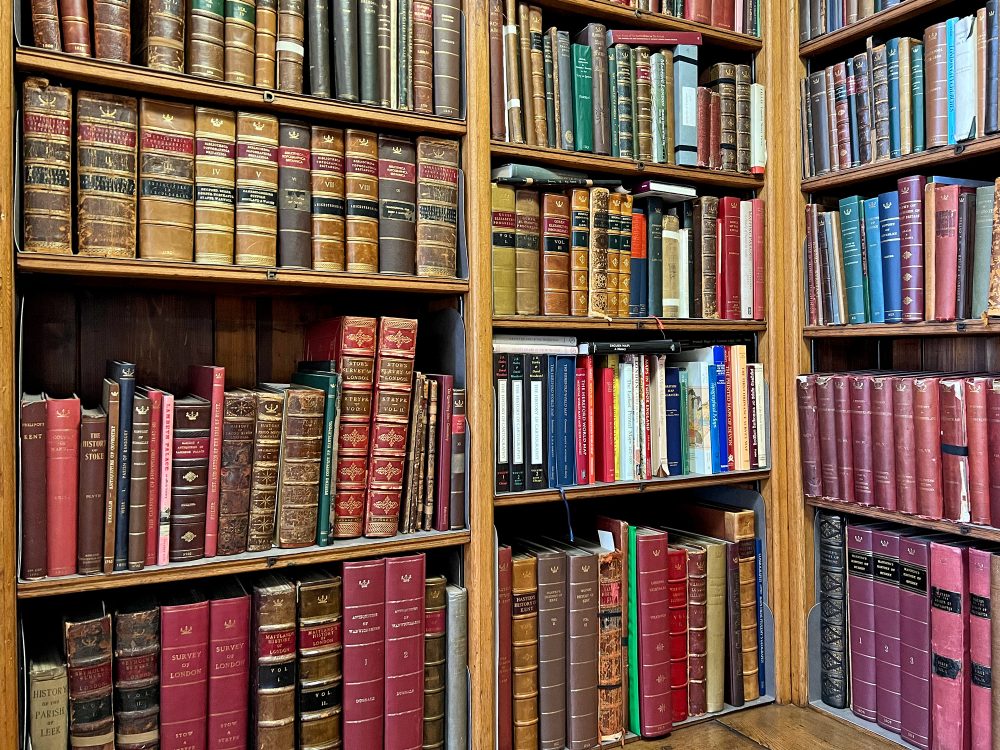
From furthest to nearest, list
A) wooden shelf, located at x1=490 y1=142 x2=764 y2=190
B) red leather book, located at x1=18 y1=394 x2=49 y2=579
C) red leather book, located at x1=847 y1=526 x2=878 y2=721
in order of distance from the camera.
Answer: red leather book, located at x1=847 y1=526 x2=878 y2=721
wooden shelf, located at x1=490 y1=142 x2=764 y2=190
red leather book, located at x1=18 y1=394 x2=49 y2=579

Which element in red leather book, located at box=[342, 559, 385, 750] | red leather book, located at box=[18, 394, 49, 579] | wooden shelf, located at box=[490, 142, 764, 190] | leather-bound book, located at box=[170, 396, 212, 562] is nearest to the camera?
red leather book, located at box=[18, 394, 49, 579]

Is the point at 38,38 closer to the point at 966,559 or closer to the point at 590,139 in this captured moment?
the point at 590,139

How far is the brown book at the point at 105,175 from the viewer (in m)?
1.24

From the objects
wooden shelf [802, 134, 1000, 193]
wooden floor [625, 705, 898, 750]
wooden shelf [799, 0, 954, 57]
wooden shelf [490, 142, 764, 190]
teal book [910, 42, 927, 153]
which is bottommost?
wooden floor [625, 705, 898, 750]

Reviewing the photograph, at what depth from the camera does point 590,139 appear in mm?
1700

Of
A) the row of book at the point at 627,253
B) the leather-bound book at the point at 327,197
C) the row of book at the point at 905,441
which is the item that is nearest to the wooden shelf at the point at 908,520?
the row of book at the point at 905,441

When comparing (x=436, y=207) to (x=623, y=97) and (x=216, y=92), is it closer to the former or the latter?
(x=216, y=92)

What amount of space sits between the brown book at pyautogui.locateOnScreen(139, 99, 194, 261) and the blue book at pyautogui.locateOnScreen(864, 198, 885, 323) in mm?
1410

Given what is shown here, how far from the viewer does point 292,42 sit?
1389 mm

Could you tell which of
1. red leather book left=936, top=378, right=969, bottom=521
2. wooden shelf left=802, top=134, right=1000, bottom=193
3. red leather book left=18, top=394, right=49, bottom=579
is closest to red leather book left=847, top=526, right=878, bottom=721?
red leather book left=936, top=378, right=969, bottom=521

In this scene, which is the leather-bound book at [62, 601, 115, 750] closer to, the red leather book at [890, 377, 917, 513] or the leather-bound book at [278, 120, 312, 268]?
the leather-bound book at [278, 120, 312, 268]

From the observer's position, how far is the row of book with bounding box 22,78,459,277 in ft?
4.00

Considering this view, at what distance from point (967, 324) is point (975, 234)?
0.19 m

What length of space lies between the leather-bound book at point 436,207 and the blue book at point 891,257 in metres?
0.94
